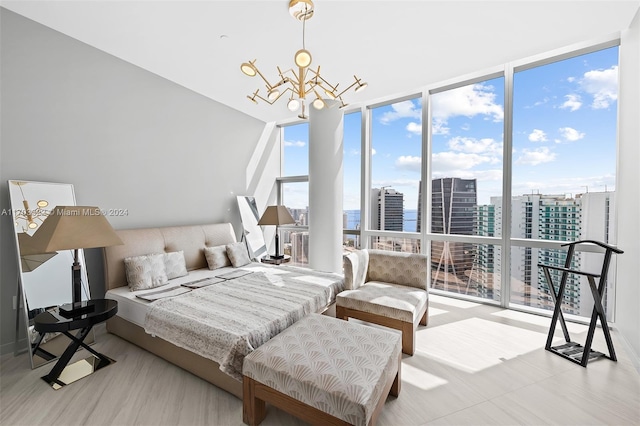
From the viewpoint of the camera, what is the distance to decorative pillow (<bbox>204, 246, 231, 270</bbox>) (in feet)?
11.8

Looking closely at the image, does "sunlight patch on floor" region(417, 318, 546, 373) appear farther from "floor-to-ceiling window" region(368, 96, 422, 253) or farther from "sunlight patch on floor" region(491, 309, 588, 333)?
"floor-to-ceiling window" region(368, 96, 422, 253)

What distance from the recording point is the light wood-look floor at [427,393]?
167 cm

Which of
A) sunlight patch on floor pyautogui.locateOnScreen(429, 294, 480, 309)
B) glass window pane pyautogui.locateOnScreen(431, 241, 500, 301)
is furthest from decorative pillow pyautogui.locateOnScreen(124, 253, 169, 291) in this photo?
glass window pane pyautogui.locateOnScreen(431, 241, 500, 301)

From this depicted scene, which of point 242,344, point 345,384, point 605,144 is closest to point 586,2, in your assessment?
point 605,144

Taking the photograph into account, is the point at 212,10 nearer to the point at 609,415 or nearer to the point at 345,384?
the point at 345,384

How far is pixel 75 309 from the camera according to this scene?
83.9 inches

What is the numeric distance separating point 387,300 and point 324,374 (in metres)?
1.25

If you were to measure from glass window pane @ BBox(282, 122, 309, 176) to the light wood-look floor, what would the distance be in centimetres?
377

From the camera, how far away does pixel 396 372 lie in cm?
177

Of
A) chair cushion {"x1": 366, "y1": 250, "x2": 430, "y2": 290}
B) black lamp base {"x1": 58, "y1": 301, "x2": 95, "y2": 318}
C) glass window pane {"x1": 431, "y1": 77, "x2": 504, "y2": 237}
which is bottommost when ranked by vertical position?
black lamp base {"x1": 58, "y1": 301, "x2": 95, "y2": 318}

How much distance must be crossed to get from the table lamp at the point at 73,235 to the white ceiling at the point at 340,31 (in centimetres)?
180

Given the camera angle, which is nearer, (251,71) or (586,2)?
(251,71)

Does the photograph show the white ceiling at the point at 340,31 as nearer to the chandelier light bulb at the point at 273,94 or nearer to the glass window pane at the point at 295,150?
the chandelier light bulb at the point at 273,94

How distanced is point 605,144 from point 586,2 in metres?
1.59
